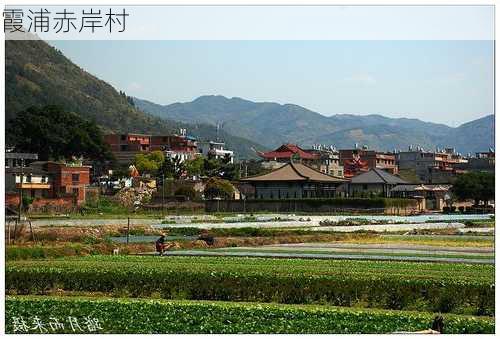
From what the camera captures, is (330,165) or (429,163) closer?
(330,165)

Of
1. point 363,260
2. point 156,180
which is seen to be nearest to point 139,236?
point 363,260

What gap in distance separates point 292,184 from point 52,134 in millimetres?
20427

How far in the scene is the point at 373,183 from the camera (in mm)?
67312

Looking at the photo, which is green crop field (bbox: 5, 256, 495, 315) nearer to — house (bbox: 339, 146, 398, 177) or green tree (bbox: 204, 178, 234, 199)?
green tree (bbox: 204, 178, 234, 199)

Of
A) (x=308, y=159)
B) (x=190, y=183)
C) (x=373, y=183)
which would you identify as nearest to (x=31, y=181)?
(x=190, y=183)

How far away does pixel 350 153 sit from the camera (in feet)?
330

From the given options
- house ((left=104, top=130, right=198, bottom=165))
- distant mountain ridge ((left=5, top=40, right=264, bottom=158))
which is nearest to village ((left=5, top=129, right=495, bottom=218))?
house ((left=104, top=130, right=198, bottom=165))

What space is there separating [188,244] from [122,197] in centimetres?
3062

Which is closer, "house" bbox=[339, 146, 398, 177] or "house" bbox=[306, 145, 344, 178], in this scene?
"house" bbox=[306, 145, 344, 178]

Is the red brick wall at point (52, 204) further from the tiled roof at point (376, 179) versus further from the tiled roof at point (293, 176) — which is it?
the tiled roof at point (376, 179)

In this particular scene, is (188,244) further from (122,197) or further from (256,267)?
(122,197)

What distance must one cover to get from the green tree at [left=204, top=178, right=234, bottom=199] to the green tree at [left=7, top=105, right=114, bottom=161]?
12377 millimetres

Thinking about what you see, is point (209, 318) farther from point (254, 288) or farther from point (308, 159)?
point (308, 159)

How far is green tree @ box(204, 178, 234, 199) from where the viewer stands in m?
61.6
